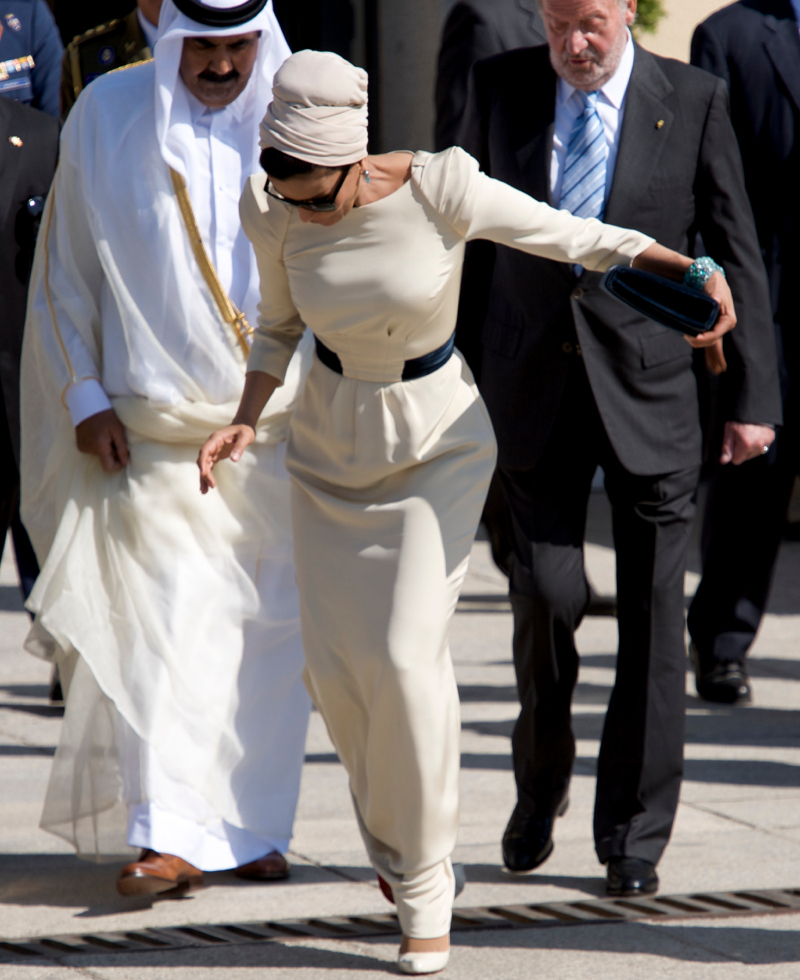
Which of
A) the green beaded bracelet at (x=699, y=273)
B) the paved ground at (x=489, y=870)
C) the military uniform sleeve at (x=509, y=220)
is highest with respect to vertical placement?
the military uniform sleeve at (x=509, y=220)

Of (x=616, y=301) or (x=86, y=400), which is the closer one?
(x=616, y=301)

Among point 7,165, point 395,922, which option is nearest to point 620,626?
point 395,922

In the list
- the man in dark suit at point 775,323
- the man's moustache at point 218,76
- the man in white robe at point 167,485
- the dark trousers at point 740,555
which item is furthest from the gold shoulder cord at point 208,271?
the dark trousers at point 740,555

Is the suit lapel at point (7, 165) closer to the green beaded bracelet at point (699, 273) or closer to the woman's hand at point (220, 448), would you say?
the woman's hand at point (220, 448)

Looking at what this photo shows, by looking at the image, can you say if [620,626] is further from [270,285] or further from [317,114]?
[317,114]

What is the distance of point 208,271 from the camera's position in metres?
4.18

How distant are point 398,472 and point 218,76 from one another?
49.9 inches

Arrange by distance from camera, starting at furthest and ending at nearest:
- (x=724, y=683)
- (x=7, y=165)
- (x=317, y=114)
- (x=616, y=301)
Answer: (x=724, y=683)
(x=7, y=165)
(x=616, y=301)
(x=317, y=114)

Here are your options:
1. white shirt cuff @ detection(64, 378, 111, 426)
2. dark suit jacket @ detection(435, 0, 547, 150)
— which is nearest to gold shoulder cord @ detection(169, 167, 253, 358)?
white shirt cuff @ detection(64, 378, 111, 426)

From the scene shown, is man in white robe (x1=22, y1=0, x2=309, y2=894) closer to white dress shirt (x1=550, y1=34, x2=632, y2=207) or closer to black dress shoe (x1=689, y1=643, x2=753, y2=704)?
white dress shirt (x1=550, y1=34, x2=632, y2=207)

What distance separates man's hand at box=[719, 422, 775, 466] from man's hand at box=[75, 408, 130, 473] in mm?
1472

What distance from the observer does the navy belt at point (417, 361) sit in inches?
139

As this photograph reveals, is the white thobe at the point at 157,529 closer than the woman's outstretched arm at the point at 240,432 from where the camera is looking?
No

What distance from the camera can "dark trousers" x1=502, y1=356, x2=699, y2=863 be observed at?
13.2 feet
